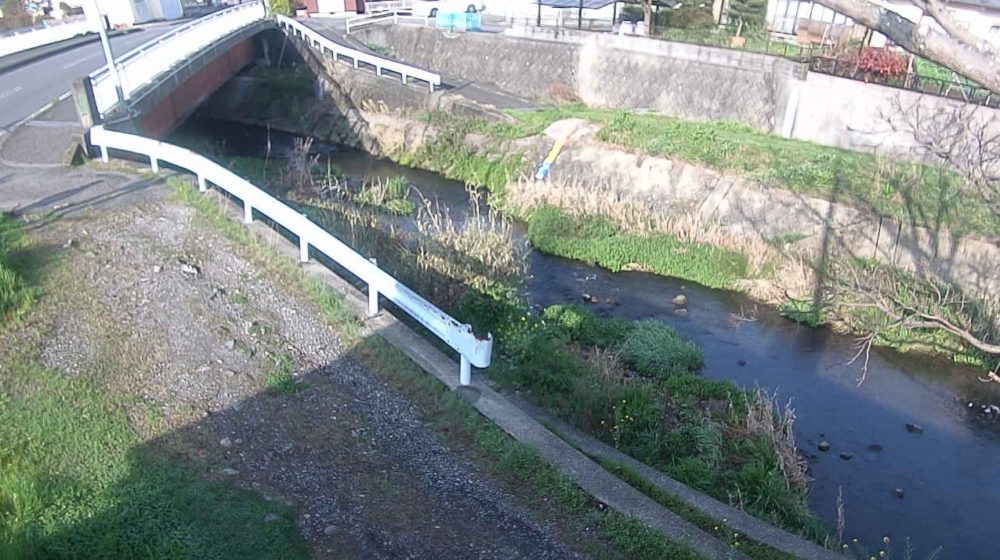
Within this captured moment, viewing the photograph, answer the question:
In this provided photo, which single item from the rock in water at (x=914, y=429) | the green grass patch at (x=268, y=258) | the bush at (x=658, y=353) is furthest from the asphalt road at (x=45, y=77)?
the rock in water at (x=914, y=429)

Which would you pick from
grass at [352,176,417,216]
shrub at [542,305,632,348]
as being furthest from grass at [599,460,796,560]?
grass at [352,176,417,216]

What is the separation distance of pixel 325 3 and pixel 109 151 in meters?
30.1

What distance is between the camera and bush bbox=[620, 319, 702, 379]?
11891mm

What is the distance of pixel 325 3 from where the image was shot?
40031 mm

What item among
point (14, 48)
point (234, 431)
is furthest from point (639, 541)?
point (14, 48)

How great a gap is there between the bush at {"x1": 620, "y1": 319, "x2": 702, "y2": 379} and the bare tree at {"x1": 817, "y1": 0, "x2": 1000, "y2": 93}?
9425 millimetres

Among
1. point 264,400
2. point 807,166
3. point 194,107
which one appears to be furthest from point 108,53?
point 807,166

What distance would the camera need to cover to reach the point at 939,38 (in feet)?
8.26

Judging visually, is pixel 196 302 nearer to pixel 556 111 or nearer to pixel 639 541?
pixel 639 541

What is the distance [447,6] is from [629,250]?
24.0 m

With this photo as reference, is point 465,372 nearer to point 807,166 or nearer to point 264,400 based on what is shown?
point 264,400

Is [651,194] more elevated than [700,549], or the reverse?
[700,549]

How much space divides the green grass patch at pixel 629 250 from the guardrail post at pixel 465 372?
9831 mm

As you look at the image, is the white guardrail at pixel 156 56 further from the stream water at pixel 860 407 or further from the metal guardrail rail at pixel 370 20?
the metal guardrail rail at pixel 370 20
